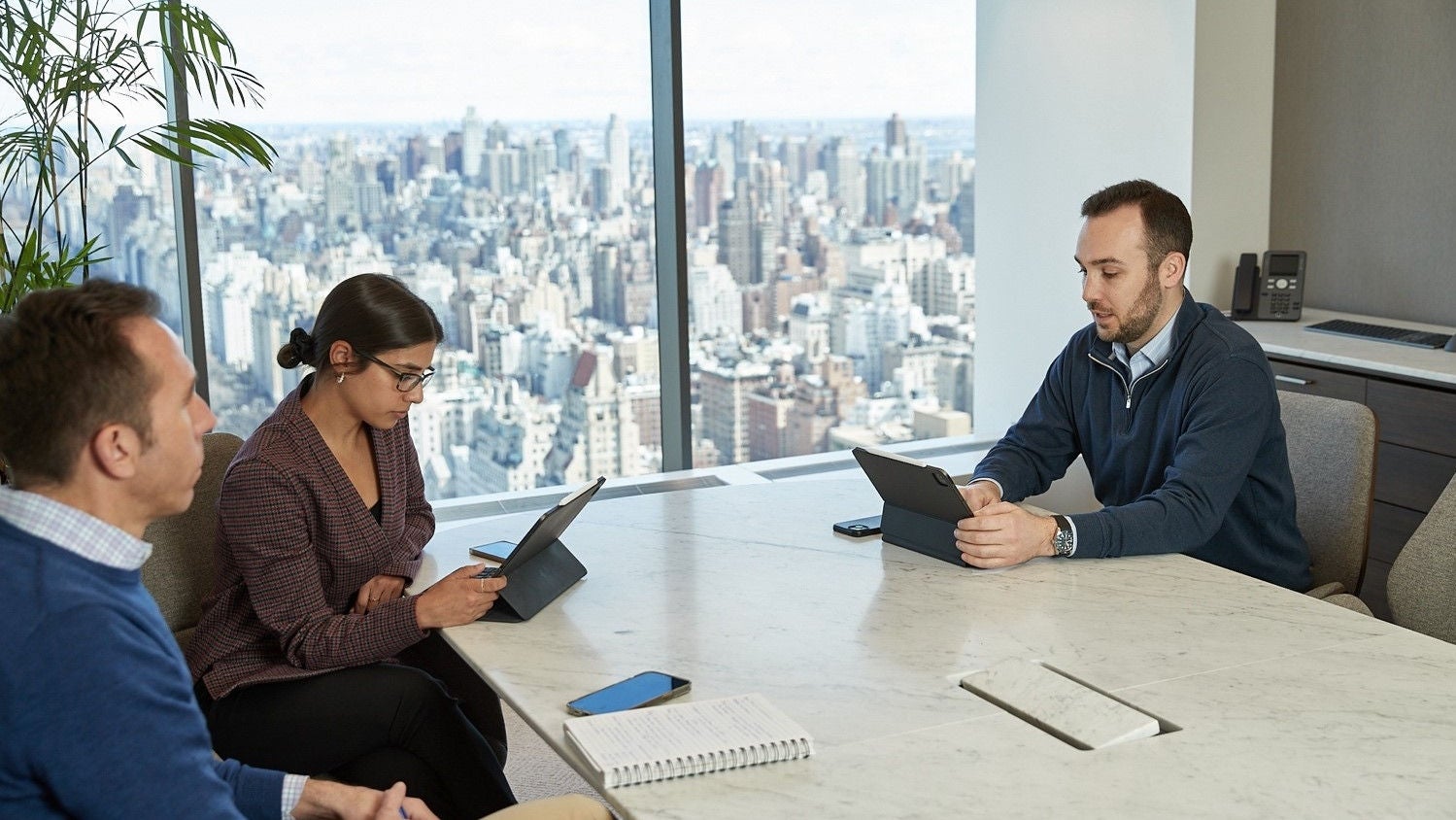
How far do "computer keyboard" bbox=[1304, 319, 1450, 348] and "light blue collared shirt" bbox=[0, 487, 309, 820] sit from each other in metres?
3.64

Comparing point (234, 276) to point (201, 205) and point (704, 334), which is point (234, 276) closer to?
point (201, 205)

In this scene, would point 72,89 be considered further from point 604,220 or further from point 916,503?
point 916,503

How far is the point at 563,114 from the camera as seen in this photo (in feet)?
15.7

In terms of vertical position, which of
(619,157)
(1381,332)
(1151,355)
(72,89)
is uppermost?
(72,89)

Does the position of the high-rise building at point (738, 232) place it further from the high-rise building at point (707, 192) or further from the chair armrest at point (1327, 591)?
the chair armrest at point (1327, 591)

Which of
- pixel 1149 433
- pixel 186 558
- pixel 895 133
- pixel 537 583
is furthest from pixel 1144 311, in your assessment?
pixel 895 133

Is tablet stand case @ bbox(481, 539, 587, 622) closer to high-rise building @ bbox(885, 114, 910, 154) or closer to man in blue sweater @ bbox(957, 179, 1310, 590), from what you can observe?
man in blue sweater @ bbox(957, 179, 1310, 590)

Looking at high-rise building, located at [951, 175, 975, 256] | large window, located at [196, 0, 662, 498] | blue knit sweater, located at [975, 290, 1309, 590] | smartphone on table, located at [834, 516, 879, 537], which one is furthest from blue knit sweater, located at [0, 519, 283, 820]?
high-rise building, located at [951, 175, 975, 256]

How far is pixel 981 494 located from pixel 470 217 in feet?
8.49

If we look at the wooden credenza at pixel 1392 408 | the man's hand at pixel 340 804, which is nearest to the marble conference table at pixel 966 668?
the man's hand at pixel 340 804

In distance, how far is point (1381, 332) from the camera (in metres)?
4.13

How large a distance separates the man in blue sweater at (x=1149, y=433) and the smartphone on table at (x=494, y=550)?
0.81 metres

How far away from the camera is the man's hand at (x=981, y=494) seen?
266 centimetres

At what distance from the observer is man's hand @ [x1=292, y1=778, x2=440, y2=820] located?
178cm
